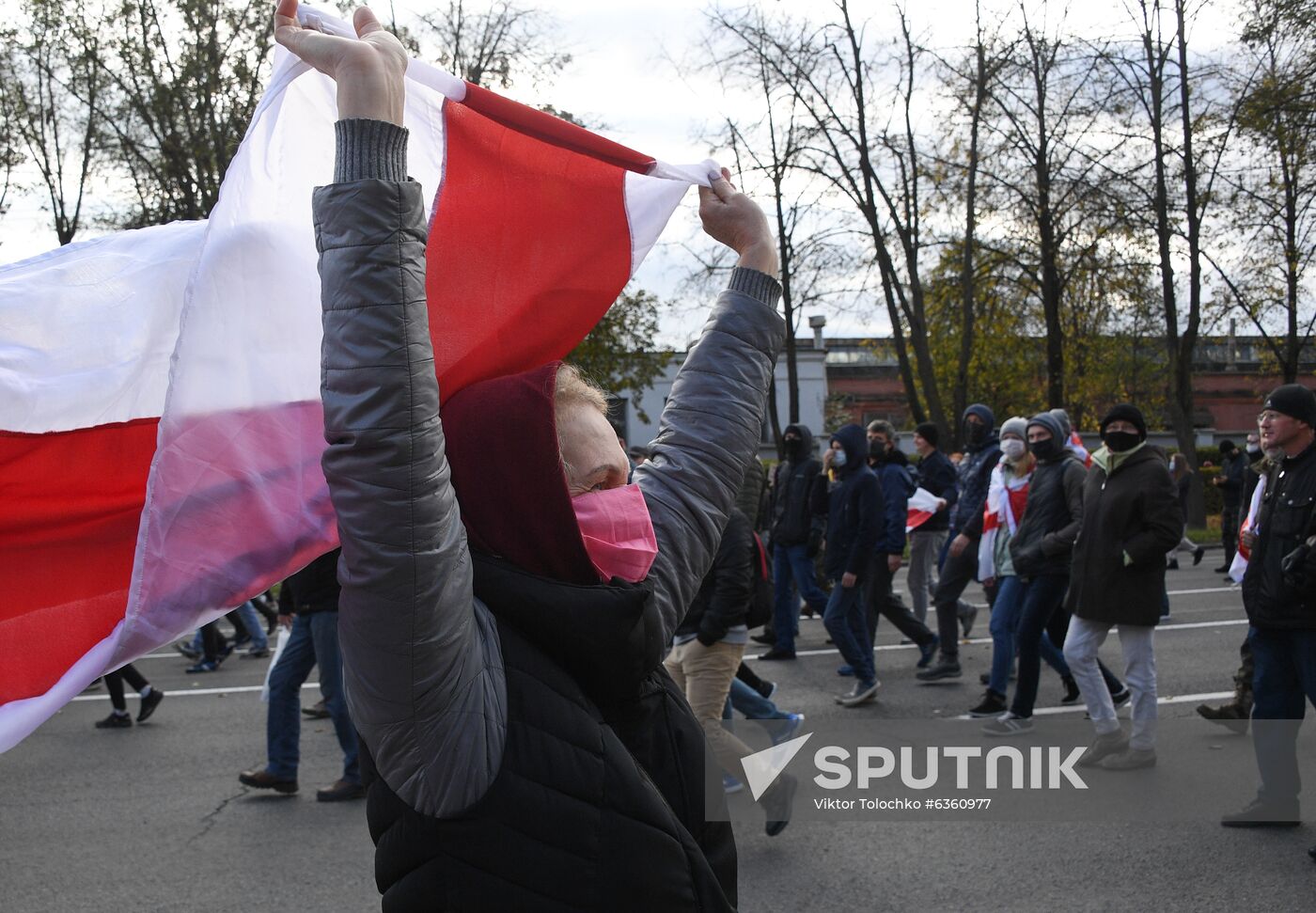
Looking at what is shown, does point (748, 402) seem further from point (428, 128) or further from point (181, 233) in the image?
point (181, 233)

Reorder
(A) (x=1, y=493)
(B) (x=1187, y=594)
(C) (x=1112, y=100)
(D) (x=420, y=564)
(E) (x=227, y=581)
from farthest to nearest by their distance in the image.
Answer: (C) (x=1112, y=100) < (B) (x=1187, y=594) < (A) (x=1, y=493) < (E) (x=227, y=581) < (D) (x=420, y=564)

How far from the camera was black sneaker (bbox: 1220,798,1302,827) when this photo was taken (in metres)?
5.37

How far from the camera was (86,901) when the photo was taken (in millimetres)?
4957

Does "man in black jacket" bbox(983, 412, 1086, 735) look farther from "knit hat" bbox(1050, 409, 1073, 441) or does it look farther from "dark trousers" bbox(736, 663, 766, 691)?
"dark trousers" bbox(736, 663, 766, 691)

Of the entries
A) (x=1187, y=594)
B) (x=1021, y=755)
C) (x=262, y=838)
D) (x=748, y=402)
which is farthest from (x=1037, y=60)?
(x=748, y=402)

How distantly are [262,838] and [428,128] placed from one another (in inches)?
183

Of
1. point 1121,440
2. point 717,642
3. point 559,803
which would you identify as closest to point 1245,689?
point 1121,440

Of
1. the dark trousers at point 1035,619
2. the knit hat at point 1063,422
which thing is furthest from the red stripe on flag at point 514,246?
the knit hat at point 1063,422

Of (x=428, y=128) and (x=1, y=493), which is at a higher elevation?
(x=428, y=128)

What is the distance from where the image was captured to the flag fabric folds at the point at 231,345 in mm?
1691

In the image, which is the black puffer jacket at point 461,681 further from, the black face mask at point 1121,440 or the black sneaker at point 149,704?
the black sneaker at point 149,704

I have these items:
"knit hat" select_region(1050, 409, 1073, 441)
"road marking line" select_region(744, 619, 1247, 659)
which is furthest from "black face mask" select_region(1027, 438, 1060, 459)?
"road marking line" select_region(744, 619, 1247, 659)

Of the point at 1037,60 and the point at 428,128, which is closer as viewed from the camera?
the point at 428,128

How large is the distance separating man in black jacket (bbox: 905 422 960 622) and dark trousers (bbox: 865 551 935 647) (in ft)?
3.96
